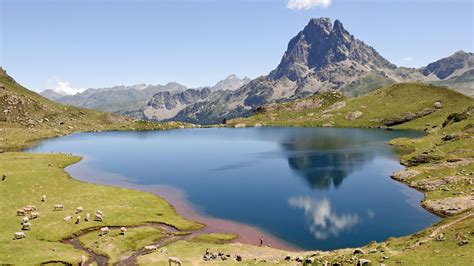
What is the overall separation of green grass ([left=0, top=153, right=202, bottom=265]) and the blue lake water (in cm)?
1088

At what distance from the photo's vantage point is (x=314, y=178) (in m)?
111

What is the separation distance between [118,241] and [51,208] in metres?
23.7

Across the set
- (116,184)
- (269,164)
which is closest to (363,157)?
(269,164)

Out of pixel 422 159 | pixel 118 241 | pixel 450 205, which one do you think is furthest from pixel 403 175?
pixel 118 241

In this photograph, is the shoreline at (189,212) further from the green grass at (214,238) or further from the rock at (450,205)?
the rock at (450,205)

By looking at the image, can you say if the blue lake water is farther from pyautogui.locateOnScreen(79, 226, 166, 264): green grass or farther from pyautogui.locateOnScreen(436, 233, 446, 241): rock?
pyautogui.locateOnScreen(79, 226, 166, 264): green grass

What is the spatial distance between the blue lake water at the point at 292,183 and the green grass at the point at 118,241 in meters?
17.5

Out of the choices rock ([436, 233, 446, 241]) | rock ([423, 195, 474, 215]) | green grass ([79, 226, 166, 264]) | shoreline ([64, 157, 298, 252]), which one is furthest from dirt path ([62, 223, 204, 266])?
rock ([423, 195, 474, 215])

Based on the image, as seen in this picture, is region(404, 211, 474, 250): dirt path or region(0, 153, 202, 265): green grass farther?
region(0, 153, 202, 265): green grass

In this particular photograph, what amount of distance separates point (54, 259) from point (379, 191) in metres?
77.3

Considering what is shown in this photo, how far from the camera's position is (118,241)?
193 feet

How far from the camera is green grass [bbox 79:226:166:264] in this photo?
55.4 metres

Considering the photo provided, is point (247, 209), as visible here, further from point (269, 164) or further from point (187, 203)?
point (269, 164)

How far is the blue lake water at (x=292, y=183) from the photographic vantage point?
70562 millimetres
